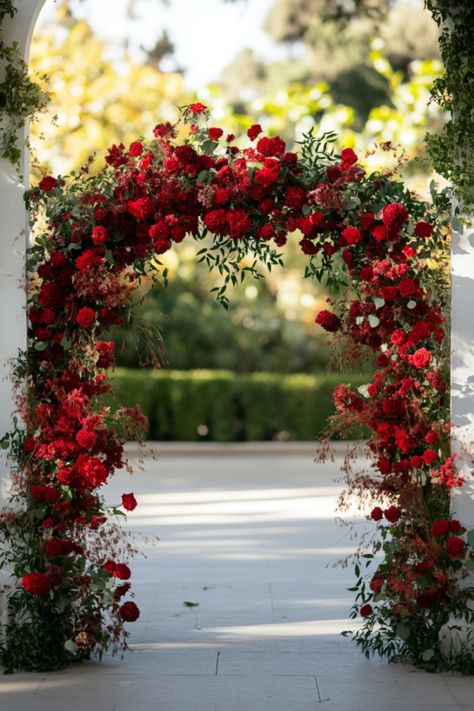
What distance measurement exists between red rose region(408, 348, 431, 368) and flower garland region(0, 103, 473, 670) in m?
0.01

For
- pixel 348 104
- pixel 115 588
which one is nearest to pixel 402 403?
pixel 115 588

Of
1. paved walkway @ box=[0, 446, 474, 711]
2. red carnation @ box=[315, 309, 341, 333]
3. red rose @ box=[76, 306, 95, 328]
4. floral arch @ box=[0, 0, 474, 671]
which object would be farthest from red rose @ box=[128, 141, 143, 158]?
paved walkway @ box=[0, 446, 474, 711]

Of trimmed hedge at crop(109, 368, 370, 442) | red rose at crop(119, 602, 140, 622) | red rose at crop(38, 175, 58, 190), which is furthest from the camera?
trimmed hedge at crop(109, 368, 370, 442)

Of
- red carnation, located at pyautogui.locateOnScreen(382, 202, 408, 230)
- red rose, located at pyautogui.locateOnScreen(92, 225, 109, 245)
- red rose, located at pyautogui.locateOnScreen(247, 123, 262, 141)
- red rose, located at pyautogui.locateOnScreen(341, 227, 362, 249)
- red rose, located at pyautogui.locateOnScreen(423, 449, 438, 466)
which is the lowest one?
red rose, located at pyautogui.locateOnScreen(423, 449, 438, 466)

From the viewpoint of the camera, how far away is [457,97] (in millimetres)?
5492

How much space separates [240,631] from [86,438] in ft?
5.82

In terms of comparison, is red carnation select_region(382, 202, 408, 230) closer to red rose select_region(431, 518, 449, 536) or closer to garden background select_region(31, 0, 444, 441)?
red rose select_region(431, 518, 449, 536)

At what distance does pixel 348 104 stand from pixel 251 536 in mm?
14984

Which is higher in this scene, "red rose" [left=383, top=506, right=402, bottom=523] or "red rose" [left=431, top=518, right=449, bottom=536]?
"red rose" [left=383, top=506, right=402, bottom=523]

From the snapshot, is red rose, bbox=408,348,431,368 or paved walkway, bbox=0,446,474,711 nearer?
paved walkway, bbox=0,446,474,711

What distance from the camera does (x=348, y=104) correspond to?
76.3 feet

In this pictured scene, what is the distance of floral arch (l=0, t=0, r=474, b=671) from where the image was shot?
5.59 meters

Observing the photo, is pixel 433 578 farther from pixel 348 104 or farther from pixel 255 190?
pixel 348 104

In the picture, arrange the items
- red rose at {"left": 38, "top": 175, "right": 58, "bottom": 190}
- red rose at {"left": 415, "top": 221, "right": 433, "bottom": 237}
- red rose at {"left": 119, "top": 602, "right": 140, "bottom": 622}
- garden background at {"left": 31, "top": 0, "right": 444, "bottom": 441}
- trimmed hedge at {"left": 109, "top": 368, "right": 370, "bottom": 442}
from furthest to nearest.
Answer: trimmed hedge at {"left": 109, "top": 368, "right": 370, "bottom": 442}
garden background at {"left": 31, "top": 0, "right": 444, "bottom": 441}
red rose at {"left": 119, "top": 602, "right": 140, "bottom": 622}
red rose at {"left": 38, "top": 175, "right": 58, "bottom": 190}
red rose at {"left": 415, "top": 221, "right": 433, "bottom": 237}
